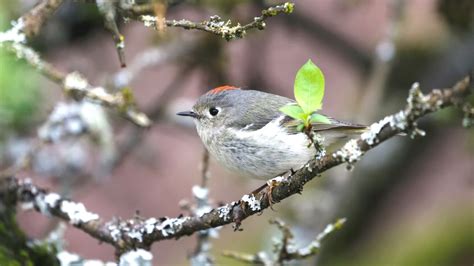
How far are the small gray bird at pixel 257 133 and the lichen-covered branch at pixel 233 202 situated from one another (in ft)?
1.68

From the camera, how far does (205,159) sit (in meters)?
2.40

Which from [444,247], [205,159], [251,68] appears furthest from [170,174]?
[205,159]

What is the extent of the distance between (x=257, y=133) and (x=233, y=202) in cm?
77

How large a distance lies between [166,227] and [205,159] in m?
0.37

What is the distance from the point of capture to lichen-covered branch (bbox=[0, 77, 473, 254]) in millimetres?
1396

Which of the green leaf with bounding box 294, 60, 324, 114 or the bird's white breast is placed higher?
the bird's white breast

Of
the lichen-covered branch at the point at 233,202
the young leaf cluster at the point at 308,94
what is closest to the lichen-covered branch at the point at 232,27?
the young leaf cluster at the point at 308,94

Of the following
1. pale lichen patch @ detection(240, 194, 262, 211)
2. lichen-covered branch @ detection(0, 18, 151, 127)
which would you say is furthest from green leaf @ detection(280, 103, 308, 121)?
lichen-covered branch @ detection(0, 18, 151, 127)

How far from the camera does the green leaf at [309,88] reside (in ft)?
5.35

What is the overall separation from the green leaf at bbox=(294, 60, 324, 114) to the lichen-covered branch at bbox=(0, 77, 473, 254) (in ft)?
0.42

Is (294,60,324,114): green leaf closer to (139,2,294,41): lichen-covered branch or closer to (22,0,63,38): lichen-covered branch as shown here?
(139,2,294,41): lichen-covered branch

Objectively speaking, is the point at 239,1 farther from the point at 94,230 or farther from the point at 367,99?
the point at 94,230

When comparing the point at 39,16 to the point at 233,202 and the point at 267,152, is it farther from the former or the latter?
the point at 267,152

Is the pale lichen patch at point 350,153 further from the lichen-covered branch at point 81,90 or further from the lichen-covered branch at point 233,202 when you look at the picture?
the lichen-covered branch at point 81,90
